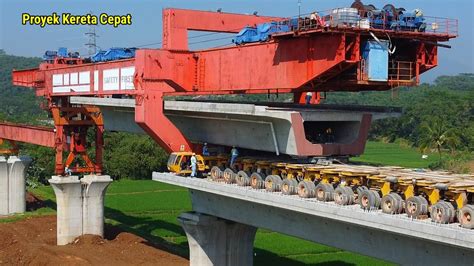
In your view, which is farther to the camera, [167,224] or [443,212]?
[167,224]

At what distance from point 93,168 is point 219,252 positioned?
16364 mm

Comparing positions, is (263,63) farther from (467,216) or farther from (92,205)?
(92,205)

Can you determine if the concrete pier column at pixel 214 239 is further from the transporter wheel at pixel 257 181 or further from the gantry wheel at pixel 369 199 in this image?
the gantry wheel at pixel 369 199

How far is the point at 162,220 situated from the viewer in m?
49.3

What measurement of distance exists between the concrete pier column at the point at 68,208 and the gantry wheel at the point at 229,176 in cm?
1866

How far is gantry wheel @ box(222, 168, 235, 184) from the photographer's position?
2459cm

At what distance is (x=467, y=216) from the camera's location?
15.8 meters

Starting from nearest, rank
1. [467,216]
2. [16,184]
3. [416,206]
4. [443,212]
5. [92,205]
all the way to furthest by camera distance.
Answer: [467,216] → [443,212] → [416,206] → [92,205] → [16,184]

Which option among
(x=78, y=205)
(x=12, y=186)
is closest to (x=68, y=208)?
(x=78, y=205)

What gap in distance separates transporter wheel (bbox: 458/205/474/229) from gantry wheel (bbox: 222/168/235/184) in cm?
1019

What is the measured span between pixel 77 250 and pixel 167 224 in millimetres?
9806

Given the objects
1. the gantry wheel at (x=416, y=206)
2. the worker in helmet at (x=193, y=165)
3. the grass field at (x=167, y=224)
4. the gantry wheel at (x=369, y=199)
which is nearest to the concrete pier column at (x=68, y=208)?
the grass field at (x=167, y=224)

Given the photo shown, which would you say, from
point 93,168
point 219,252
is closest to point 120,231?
point 93,168

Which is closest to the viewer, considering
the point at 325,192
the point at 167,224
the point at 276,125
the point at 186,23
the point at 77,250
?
the point at 325,192
